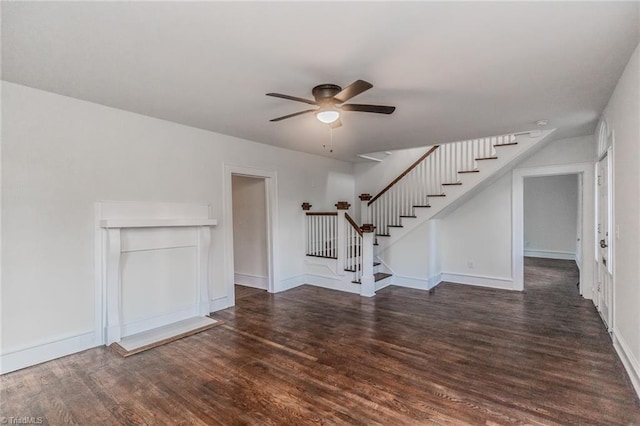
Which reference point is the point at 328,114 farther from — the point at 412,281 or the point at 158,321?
the point at 412,281

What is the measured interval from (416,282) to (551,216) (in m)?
5.46

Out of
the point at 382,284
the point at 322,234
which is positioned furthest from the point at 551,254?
the point at 322,234

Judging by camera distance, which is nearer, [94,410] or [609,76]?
[94,410]

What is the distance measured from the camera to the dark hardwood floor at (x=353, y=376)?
212cm

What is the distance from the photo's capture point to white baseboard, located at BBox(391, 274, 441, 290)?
5477 millimetres

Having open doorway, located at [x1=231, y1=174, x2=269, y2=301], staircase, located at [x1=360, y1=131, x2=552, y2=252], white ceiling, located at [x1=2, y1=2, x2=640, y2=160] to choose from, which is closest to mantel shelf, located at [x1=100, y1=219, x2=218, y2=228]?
white ceiling, located at [x1=2, y1=2, x2=640, y2=160]

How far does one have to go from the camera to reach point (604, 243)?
3574 millimetres

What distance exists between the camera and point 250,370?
2705 millimetres

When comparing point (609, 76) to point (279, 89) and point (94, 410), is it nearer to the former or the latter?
point (279, 89)

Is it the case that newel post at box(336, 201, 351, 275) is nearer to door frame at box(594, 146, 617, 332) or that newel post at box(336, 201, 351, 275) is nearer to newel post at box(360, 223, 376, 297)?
newel post at box(360, 223, 376, 297)

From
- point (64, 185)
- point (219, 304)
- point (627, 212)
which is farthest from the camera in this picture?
point (219, 304)

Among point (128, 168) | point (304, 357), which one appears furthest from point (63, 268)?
point (304, 357)

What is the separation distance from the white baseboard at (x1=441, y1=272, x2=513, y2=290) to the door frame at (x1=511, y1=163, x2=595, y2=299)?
14 centimetres

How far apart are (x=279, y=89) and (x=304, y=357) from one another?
257 cm
